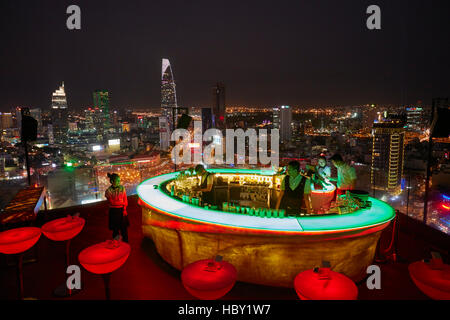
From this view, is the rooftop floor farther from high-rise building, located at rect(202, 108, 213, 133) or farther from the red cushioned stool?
high-rise building, located at rect(202, 108, 213, 133)

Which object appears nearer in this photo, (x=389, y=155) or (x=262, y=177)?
(x=262, y=177)

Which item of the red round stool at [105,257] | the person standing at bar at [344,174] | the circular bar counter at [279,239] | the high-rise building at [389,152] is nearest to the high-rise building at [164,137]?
the high-rise building at [389,152]

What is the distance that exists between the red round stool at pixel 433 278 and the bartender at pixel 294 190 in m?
1.55

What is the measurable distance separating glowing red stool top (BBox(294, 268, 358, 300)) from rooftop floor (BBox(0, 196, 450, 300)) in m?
1.53

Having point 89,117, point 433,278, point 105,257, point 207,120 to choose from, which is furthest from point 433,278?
point 89,117

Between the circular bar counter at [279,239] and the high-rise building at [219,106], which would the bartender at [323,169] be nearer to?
the circular bar counter at [279,239]

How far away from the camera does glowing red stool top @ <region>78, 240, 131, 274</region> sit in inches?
69.7

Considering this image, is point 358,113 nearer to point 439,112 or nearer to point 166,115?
point 166,115

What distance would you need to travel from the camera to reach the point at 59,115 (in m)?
51.0

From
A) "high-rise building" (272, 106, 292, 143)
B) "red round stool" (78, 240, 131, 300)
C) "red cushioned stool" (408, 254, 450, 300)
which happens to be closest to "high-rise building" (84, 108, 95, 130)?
"high-rise building" (272, 106, 292, 143)
